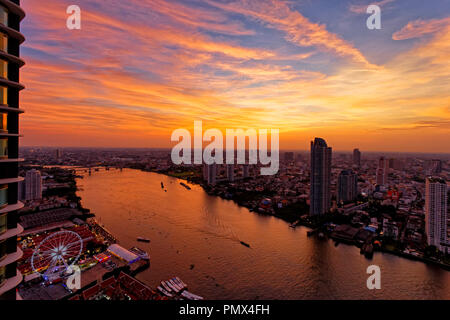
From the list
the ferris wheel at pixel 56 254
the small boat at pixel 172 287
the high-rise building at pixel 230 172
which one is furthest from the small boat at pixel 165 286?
the high-rise building at pixel 230 172

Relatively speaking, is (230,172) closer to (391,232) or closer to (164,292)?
→ (391,232)

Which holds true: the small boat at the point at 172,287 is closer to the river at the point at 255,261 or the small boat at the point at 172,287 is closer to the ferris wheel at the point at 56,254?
the river at the point at 255,261

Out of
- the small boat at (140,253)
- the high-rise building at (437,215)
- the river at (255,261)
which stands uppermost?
the high-rise building at (437,215)

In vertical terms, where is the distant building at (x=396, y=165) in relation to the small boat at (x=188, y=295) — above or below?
above

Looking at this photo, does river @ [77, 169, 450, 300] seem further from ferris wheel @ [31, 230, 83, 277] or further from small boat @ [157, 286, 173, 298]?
ferris wheel @ [31, 230, 83, 277]

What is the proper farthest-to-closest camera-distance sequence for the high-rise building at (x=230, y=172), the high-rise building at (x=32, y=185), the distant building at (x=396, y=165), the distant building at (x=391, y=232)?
the distant building at (x=396, y=165)
the high-rise building at (x=230, y=172)
the high-rise building at (x=32, y=185)
the distant building at (x=391, y=232)
